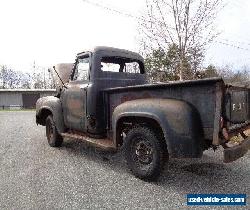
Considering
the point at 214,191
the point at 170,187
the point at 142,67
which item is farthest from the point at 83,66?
the point at 214,191

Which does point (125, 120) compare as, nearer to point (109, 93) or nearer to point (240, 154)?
point (109, 93)

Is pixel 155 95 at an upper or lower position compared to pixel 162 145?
upper

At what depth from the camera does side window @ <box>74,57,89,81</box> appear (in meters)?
6.02

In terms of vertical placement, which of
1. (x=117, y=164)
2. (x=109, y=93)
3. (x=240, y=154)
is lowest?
(x=117, y=164)

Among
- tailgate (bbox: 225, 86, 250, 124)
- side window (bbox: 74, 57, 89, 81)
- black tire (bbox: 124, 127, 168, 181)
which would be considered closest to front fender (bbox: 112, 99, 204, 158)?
black tire (bbox: 124, 127, 168, 181)

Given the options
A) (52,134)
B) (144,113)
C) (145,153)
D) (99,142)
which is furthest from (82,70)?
(145,153)

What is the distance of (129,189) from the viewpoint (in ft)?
14.3

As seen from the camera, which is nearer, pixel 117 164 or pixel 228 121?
pixel 228 121

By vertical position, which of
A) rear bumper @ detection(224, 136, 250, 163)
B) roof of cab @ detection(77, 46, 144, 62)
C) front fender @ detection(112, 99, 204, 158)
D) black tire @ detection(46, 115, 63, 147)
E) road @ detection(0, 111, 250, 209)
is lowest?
road @ detection(0, 111, 250, 209)

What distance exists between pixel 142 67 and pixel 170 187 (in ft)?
11.2

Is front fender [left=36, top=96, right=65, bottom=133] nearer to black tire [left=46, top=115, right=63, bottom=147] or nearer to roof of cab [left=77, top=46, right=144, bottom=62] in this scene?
black tire [left=46, top=115, right=63, bottom=147]

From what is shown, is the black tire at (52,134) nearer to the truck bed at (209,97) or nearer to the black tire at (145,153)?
the black tire at (145,153)

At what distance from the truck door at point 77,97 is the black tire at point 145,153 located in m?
1.37

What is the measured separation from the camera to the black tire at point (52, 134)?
713cm
